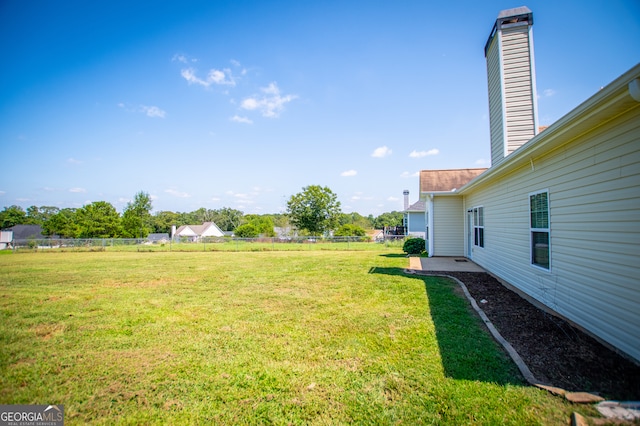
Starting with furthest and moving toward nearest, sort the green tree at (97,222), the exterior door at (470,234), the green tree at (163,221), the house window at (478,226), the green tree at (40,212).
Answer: the green tree at (40,212)
the green tree at (163,221)
the green tree at (97,222)
the exterior door at (470,234)
the house window at (478,226)

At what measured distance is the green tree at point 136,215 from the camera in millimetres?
34531

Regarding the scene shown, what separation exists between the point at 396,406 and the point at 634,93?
3.26m

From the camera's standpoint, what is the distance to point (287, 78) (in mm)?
10242

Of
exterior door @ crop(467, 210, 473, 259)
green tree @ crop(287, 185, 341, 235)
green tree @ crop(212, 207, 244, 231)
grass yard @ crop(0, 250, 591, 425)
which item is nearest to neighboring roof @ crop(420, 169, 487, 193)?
exterior door @ crop(467, 210, 473, 259)

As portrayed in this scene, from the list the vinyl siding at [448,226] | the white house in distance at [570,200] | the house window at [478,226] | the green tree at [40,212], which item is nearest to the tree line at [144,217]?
the vinyl siding at [448,226]

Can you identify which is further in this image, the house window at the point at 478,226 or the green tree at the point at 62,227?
the green tree at the point at 62,227

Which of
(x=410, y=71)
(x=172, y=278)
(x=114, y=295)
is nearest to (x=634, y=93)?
(x=410, y=71)

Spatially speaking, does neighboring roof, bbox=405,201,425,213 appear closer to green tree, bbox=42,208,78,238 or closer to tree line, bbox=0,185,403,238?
tree line, bbox=0,185,403,238

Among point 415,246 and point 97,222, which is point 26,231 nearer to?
point 97,222

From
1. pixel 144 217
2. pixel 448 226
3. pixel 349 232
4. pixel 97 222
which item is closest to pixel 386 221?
pixel 349 232

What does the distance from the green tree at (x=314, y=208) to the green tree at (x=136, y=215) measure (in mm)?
21898

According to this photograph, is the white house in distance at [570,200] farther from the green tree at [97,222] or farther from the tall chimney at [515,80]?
the green tree at [97,222]

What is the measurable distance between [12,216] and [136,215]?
42400mm

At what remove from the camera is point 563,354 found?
2.61 metres
